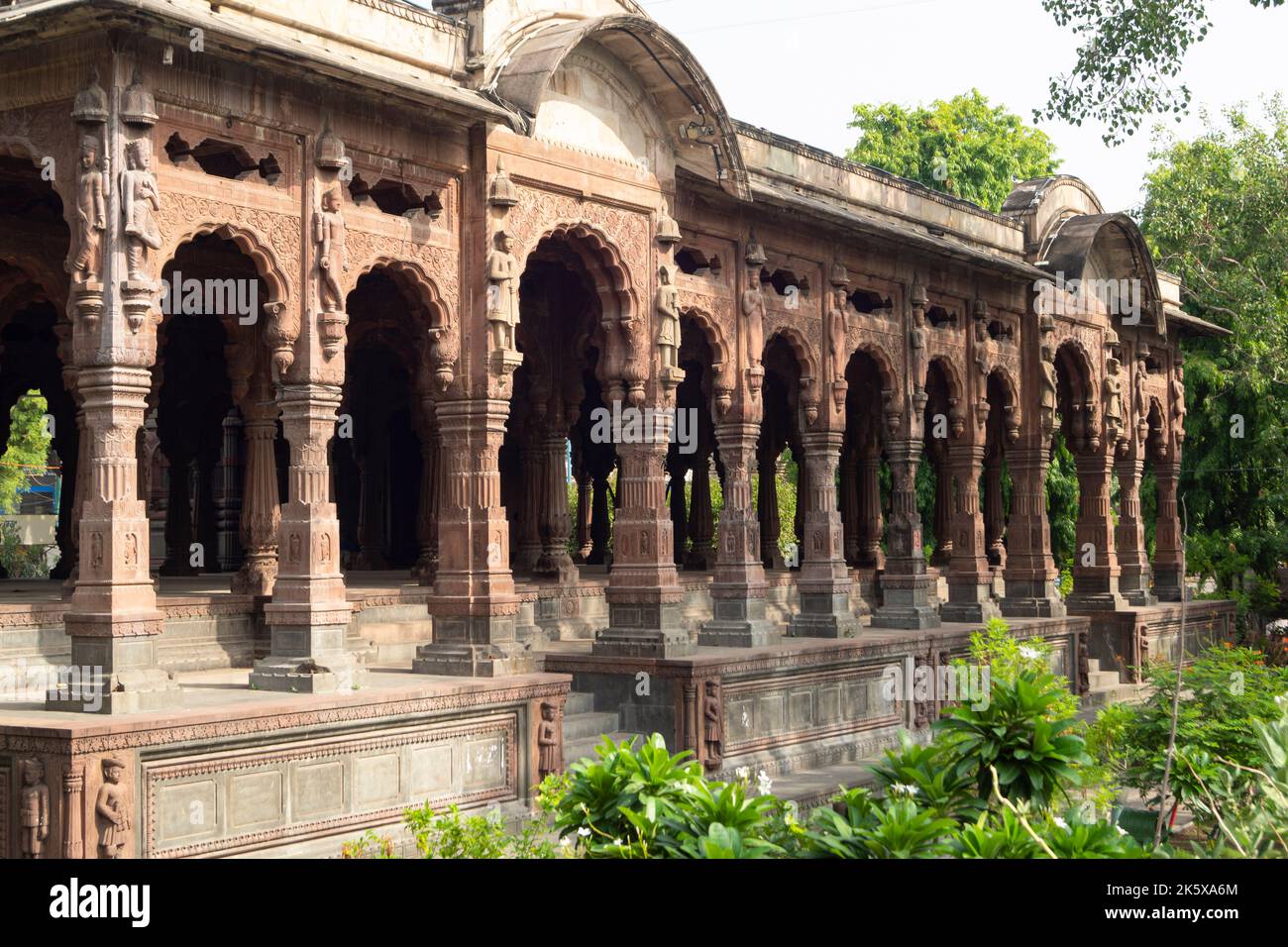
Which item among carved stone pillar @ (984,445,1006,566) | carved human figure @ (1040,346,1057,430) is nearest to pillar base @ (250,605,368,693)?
→ carved human figure @ (1040,346,1057,430)

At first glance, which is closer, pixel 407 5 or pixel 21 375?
pixel 407 5

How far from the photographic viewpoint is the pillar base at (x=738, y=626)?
1458 cm

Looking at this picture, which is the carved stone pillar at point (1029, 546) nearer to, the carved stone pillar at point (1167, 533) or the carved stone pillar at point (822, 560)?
the carved stone pillar at point (822, 560)

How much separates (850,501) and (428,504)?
870 centimetres

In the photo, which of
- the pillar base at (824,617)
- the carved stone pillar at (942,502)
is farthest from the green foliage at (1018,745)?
the carved stone pillar at (942,502)

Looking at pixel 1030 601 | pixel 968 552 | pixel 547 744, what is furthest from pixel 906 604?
pixel 547 744

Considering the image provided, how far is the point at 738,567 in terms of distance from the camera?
14883 mm

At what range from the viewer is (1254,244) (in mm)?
28953

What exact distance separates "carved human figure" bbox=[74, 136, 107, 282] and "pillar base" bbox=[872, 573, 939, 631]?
10.9 m

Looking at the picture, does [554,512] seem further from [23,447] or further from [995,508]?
[23,447]

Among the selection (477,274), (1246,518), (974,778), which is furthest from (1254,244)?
(974,778)

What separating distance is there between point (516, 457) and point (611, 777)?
16598 mm

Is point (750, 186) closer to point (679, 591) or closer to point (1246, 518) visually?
point (679, 591)

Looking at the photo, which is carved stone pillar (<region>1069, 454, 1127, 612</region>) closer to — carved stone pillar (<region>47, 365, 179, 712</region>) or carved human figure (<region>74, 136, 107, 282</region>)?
carved stone pillar (<region>47, 365, 179, 712</region>)
